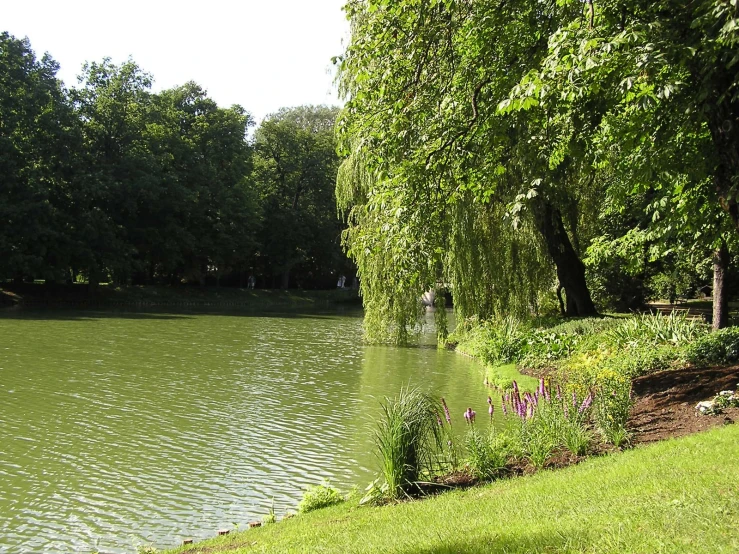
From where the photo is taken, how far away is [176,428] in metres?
11.6

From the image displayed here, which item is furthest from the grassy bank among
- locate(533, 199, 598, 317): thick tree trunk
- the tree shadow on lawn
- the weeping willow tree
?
the weeping willow tree

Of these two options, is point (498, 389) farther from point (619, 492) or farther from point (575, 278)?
point (619, 492)

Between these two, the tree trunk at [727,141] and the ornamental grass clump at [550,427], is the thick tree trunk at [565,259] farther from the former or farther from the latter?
the tree trunk at [727,141]

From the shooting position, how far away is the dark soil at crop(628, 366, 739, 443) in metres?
7.96

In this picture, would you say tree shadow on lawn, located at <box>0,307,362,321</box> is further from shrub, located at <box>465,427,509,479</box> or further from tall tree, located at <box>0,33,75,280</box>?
shrub, located at <box>465,427,509,479</box>

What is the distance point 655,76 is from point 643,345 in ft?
28.5

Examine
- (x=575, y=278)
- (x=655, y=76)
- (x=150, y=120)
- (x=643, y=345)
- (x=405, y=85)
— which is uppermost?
(x=150, y=120)

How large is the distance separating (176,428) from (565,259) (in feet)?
45.9

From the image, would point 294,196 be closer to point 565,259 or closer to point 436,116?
point 565,259

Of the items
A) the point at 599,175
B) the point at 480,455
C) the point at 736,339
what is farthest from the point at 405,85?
the point at 599,175

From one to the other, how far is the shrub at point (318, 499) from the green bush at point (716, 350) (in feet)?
25.6

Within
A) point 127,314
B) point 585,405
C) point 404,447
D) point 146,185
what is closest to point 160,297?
point 146,185

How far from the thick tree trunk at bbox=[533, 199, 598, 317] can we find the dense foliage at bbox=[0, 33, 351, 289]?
95.1 feet

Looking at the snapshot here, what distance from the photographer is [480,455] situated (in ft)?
23.9
